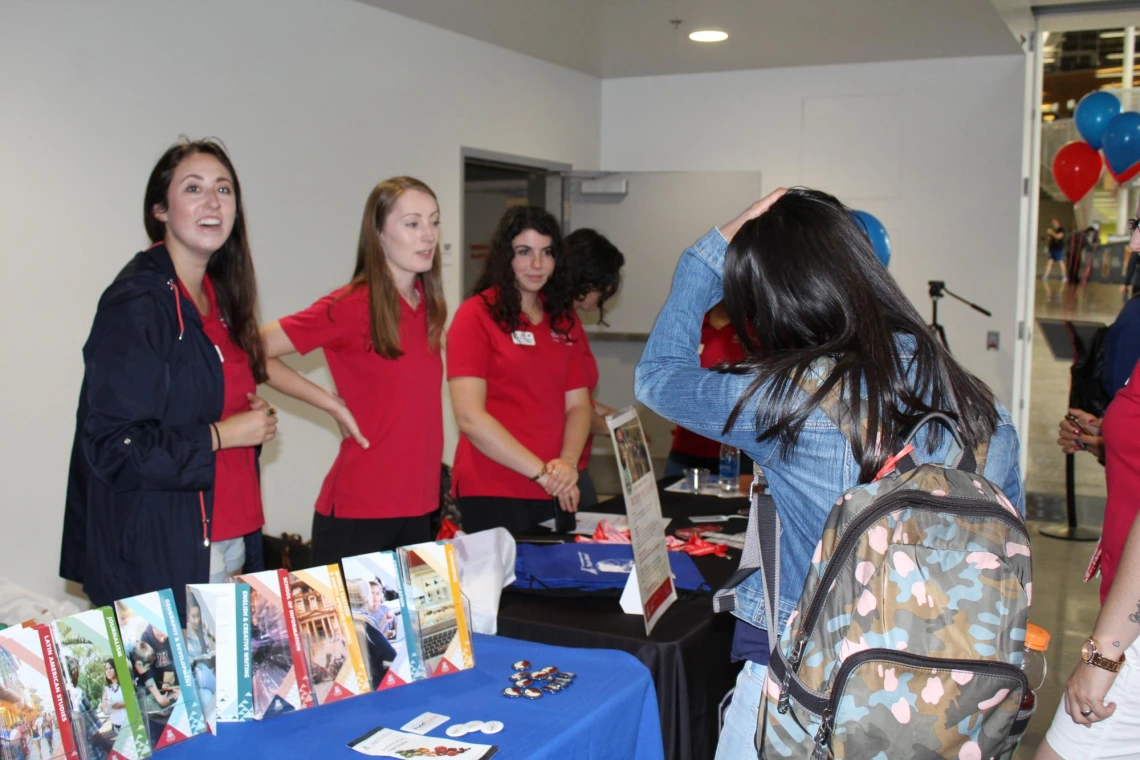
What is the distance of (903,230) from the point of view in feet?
21.2

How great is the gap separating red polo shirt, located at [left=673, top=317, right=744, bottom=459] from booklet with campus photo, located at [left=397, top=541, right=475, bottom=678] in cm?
190

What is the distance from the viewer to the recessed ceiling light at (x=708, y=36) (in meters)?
5.70

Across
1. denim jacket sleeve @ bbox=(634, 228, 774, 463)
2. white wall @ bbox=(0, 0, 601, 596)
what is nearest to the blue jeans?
denim jacket sleeve @ bbox=(634, 228, 774, 463)

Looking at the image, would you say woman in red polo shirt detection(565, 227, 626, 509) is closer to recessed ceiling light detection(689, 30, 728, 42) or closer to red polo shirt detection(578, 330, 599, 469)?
red polo shirt detection(578, 330, 599, 469)

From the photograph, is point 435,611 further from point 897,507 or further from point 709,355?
point 709,355

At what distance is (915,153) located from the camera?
6391 mm

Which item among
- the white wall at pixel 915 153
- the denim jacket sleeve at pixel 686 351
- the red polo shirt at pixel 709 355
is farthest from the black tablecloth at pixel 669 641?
the white wall at pixel 915 153

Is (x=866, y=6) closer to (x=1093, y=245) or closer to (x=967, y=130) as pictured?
(x=967, y=130)

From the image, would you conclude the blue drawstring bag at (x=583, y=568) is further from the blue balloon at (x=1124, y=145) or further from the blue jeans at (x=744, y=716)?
the blue balloon at (x=1124, y=145)

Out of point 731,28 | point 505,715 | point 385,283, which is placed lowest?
point 505,715

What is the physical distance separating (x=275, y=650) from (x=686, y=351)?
777 millimetres

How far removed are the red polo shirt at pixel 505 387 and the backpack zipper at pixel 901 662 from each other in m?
1.78

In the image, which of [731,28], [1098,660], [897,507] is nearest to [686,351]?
[897,507]

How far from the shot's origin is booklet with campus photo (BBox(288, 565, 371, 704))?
1.52m
